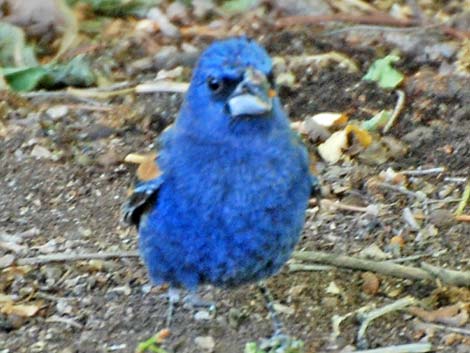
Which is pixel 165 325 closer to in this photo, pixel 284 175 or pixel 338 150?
pixel 284 175

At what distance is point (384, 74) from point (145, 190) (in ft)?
7.28

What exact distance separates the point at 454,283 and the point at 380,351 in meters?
0.52

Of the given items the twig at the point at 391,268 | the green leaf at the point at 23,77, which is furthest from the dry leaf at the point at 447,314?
the green leaf at the point at 23,77

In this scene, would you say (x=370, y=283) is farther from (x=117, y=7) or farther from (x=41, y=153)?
(x=117, y=7)

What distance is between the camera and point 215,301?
4.43m

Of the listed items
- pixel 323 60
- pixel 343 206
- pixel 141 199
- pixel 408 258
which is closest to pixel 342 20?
pixel 323 60

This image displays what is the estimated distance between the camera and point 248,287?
4527mm

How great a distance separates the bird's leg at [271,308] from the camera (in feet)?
A: 13.6

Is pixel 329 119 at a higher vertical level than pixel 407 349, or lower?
higher

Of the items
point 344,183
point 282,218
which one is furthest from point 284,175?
point 344,183

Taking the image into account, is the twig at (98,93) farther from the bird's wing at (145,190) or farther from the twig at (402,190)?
the bird's wing at (145,190)

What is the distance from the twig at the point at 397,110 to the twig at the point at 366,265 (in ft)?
3.53

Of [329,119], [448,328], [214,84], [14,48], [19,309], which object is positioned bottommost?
[448,328]

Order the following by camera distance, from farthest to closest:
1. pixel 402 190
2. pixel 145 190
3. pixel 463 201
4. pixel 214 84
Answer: pixel 402 190 → pixel 463 201 → pixel 145 190 → pixel 214 84
